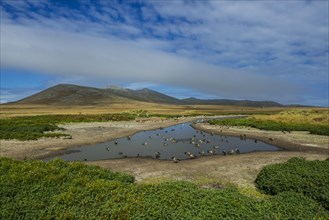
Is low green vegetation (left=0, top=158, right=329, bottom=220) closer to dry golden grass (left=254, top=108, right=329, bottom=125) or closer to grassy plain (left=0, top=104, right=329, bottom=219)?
grassy plain (left=0, top=104, right=329, bottom=219)

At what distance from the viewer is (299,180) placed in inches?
678

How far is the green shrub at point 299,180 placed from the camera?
16141 mm

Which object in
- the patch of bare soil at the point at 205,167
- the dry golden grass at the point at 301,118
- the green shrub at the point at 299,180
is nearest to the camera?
the green shrub at the point at 299,180

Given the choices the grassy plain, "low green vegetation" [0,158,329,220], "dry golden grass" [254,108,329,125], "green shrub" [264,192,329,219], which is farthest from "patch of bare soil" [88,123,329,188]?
"dry golden grass" [254,108,329,125]

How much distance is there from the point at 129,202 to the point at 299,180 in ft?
34.3

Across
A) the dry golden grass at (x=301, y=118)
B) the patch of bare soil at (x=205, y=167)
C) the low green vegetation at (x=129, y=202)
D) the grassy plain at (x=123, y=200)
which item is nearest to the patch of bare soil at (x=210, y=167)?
the patch of bare soil at (x=205, y=167)

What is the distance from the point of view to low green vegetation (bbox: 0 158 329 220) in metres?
12.2

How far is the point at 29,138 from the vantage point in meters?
43.0

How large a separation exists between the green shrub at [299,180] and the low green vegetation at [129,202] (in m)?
2.12

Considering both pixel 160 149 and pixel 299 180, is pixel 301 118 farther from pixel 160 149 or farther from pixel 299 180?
pixel 299 180

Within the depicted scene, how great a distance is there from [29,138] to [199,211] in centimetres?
3733

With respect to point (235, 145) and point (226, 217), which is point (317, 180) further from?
point (235, 145)

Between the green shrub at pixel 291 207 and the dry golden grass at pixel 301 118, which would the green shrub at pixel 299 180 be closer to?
the green shrub at pixel 291 207

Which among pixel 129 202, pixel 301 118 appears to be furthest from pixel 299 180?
pixel 301 118
